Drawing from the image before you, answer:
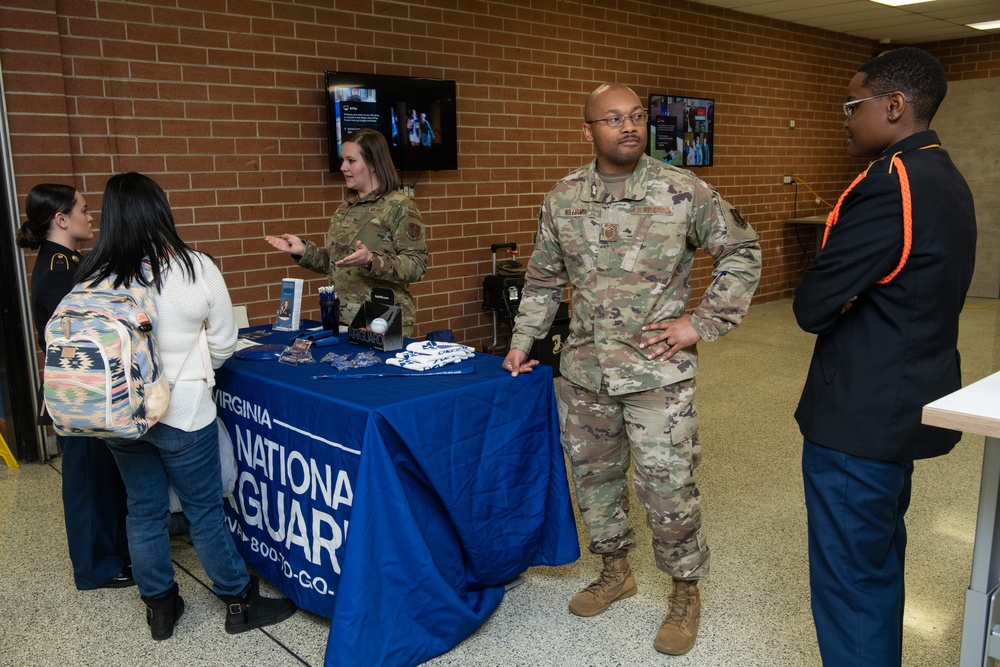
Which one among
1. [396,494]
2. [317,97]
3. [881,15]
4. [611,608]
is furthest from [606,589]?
[881,15]

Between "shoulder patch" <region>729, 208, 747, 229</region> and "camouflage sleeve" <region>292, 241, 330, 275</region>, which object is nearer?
"shoulder patch" <region>729, 208, 747, 229</region>

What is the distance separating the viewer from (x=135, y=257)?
2.09 meters

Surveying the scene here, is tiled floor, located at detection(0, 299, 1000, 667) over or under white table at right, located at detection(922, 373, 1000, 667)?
under

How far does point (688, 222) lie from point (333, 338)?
133 centimetres

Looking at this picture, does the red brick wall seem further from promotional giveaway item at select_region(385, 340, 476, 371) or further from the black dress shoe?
promotional giveaway item at select_region(385, 340, 476, 371)

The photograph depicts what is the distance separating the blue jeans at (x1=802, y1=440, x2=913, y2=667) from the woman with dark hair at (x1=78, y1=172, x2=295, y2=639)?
1563mm

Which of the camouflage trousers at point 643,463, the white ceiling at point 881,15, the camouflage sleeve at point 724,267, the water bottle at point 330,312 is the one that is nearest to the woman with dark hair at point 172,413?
the water bottle at point 330,312

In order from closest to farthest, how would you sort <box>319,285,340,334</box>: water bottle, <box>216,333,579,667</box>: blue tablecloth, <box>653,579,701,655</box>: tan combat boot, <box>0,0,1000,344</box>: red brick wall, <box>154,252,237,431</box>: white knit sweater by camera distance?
<box>216,333,579,667</box>: blue tablecloth
<box>154,252,237,431</box>: white knit sweater
<box>653,579,701,655</box>: tan combat boot
<box>319,285,340,334</box>: water bottle
<box>0,0,1000,344</box>: red brick wall

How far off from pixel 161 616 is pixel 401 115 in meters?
3.36

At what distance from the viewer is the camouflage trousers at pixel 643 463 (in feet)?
7.21

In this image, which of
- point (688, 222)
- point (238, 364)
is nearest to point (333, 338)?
point (238, 364)

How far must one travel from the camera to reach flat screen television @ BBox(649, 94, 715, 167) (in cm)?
675

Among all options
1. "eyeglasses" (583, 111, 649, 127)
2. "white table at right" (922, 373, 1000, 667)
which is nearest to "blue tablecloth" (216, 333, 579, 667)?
"eyeglasses" (583, 111, 649, 127)

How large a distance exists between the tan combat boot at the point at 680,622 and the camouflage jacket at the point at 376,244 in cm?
141
